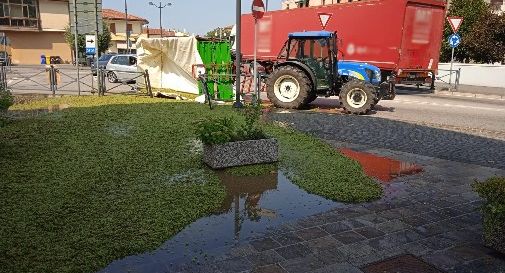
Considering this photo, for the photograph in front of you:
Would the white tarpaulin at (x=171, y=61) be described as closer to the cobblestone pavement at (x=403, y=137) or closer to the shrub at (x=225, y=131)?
the cobblestone pavement at (x=403, y=137)

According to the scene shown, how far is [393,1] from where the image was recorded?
54.4 ft

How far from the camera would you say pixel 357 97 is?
40.3ft

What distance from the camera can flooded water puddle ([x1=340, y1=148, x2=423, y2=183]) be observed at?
650cm

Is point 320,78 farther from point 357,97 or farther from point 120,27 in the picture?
point 120,27

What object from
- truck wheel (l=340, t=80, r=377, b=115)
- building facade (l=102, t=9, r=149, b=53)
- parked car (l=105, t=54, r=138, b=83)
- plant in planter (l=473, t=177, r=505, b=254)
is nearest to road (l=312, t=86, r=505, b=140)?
truck wheel (l=340, t=80, r=377, b=115)

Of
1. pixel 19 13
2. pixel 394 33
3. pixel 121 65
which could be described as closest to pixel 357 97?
pixel 394 33

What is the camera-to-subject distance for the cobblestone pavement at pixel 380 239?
368cm

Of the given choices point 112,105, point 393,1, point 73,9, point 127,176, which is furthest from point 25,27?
point 127,176

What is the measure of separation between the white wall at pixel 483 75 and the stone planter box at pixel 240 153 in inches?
891

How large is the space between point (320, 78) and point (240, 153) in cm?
719

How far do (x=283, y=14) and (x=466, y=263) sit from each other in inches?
780

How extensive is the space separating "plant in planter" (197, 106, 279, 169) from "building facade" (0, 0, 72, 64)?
50.8 meters

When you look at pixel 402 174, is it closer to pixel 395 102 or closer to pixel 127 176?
pixel 127 176

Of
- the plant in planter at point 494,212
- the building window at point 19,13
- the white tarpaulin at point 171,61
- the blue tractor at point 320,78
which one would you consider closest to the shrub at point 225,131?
the plant in planter at point 494,212
